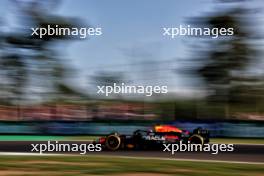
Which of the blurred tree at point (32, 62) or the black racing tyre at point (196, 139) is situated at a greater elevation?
the blurred tree at point (32, 62)

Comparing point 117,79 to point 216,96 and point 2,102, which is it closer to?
point 216,96

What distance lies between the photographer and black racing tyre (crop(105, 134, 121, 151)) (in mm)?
10152

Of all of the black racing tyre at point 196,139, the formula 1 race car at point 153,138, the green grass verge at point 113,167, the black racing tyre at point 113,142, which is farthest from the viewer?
the black racing tyre at point 113,142

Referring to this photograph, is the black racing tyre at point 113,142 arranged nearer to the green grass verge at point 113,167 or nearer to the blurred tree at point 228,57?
the green grass verge at point 113,167

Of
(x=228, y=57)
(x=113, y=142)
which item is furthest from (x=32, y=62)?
(x=228, y=57)

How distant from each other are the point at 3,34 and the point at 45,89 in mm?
2764

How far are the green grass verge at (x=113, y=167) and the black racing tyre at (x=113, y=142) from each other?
1.45 feet

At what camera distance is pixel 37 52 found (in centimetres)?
1049

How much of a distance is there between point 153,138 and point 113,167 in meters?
2.43

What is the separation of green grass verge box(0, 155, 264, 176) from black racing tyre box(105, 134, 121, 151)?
443 millimetres

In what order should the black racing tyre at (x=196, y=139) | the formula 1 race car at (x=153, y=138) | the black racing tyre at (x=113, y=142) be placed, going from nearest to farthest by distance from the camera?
the black racing tyre at (x=196, y=139)
the formula 1 race car at (x=153, y=138)
the black racing tyre at (x=113, y=142)

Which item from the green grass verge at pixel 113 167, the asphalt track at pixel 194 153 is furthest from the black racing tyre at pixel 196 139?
the green grass verge at pixel 113 167

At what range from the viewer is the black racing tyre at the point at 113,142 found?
10.2 m

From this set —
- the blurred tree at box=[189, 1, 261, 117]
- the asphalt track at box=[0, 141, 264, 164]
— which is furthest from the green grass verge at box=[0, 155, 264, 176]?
the blurred tree at box=[189, 1, 261, 117]
